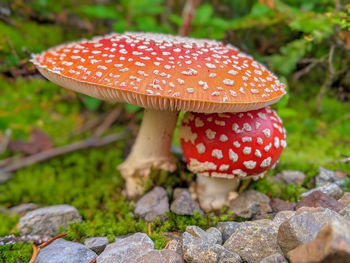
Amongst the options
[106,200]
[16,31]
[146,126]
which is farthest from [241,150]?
[16,31]

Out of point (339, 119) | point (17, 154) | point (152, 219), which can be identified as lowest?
point (17, 154)

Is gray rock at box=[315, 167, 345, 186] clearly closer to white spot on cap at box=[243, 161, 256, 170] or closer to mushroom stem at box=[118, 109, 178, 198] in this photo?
white spot on cap at box=[243, 161, 256, 170]

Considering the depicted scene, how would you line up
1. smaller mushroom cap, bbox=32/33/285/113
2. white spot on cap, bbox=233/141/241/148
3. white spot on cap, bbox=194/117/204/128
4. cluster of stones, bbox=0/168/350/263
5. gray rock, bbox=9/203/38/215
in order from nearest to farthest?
cluster of stones, bbox=0/168/350/263 → smaller mushroom cap, bbox=32/33/285/113 → white spot on cap, bbox=233/141/241/148 → white spot on cap, bbox=194/117/204/128 → gray rock, bbox=9/203/38/215

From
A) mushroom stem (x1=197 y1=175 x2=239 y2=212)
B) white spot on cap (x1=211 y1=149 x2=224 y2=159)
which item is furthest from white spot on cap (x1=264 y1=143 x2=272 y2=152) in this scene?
mushroom stem (x1=197 y1=175 x2=239 y2=212)

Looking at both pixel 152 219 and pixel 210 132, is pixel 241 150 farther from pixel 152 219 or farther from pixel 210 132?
pixel 152 219

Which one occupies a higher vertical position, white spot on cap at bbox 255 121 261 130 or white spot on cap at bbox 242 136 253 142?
white spot on cap at bbox 255 121 261 130

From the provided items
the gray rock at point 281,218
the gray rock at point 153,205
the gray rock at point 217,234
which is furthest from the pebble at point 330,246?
the gray rock at point 153,205

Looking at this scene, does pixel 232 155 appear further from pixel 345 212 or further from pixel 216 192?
pixel 345 212
